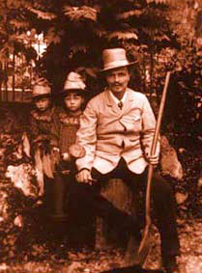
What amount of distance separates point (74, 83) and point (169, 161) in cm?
72

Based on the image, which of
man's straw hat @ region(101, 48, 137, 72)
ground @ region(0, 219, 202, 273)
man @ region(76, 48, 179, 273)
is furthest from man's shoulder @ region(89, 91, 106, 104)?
ground @ region(0, 219, 202, 273)

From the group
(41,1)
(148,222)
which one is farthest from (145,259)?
(41,1)

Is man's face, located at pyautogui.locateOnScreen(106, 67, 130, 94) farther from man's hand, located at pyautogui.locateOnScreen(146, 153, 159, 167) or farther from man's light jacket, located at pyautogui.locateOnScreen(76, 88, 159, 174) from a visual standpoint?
man's hand, located at pyautogui.locateOnScreen(146, 153, 159, 167)

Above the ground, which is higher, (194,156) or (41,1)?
(41,1)

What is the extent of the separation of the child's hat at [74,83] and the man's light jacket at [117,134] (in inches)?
6.6

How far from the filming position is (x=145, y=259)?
3.49 meters

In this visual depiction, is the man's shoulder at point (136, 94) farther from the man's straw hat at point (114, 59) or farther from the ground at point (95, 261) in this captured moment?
the ground at point (95, 261)

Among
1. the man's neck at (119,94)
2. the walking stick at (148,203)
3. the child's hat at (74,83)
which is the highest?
the child's hat at (74,83)

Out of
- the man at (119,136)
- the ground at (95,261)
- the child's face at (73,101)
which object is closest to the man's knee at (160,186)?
the man at (119,136)

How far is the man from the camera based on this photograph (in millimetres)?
3490

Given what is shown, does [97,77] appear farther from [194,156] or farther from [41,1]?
[194,156]

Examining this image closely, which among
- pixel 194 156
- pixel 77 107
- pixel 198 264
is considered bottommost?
pixel 198 264

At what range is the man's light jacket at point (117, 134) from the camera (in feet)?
11.5

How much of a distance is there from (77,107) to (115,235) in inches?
30.0
